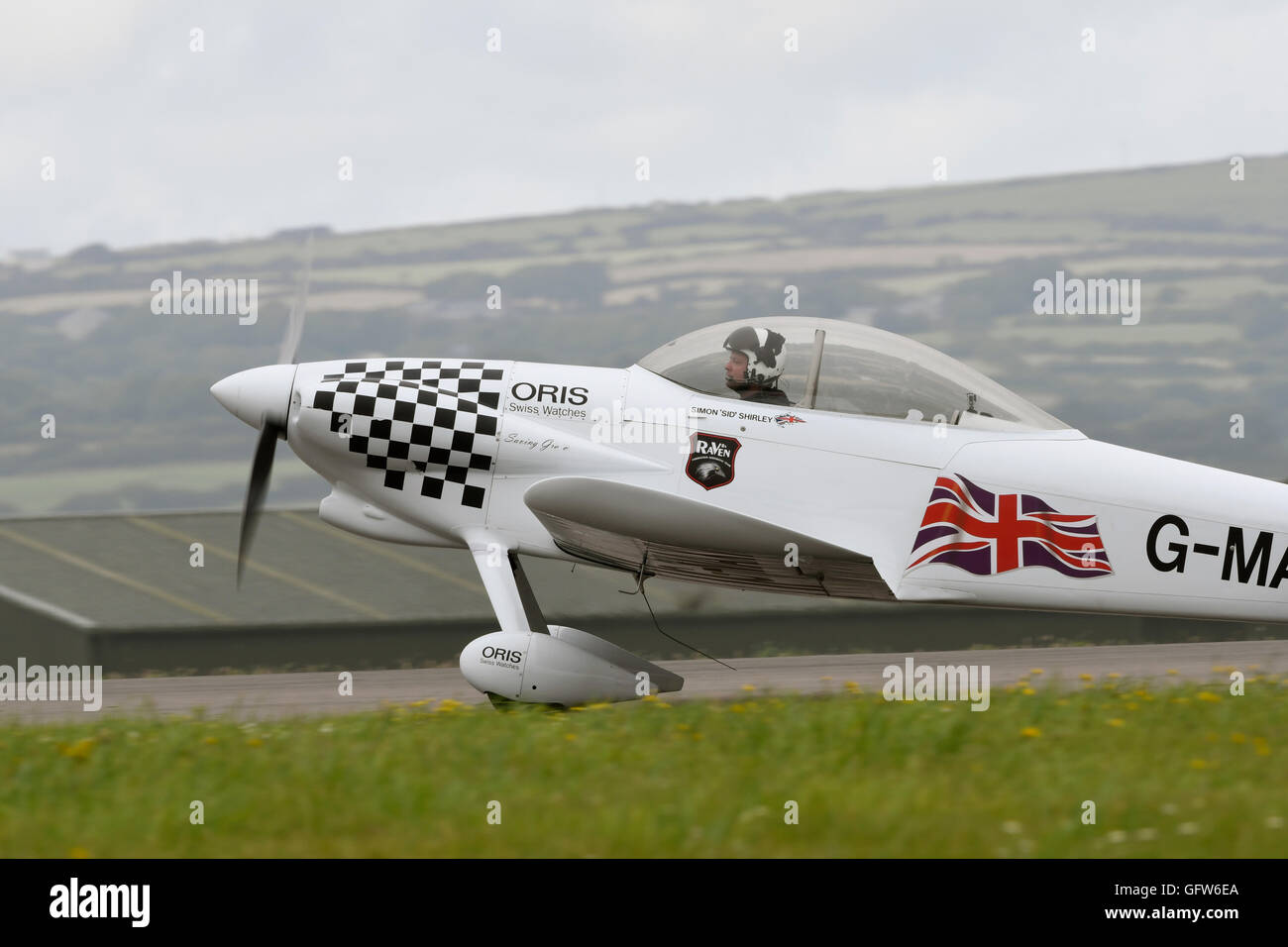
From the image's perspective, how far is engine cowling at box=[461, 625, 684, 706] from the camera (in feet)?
30.9

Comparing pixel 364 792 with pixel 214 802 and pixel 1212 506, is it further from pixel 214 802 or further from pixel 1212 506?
pixel 1212 506

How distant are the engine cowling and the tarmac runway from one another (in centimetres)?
163

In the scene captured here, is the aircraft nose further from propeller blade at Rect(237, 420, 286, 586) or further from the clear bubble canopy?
the clear bubble canopy

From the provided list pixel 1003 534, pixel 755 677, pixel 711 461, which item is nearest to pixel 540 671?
pixel 711 461

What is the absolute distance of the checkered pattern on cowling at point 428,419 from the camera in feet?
33.1

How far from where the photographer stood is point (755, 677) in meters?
14.6

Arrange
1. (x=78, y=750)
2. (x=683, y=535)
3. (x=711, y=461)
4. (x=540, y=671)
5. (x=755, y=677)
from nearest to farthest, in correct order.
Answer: (x=78, y=750), (x=540, y=671), (x=683, y=535), (x=711, y=461), (x=755, y=677)

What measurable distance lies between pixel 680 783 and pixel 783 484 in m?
4.00

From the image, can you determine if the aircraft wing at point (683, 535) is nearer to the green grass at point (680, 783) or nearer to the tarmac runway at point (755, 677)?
the green grass at point (680, 783)

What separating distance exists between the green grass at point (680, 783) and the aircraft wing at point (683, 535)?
150cm

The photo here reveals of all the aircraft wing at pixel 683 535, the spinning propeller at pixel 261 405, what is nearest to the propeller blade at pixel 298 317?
the spinning propeller at pixel 261 405

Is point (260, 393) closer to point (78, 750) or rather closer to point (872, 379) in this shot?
point (78, 750)

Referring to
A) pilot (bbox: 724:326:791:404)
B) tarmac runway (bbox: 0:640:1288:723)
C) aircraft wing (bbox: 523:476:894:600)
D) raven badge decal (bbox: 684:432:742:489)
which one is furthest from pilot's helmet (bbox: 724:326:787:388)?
tarmac runway (bbox: 0:640:1288:723)
